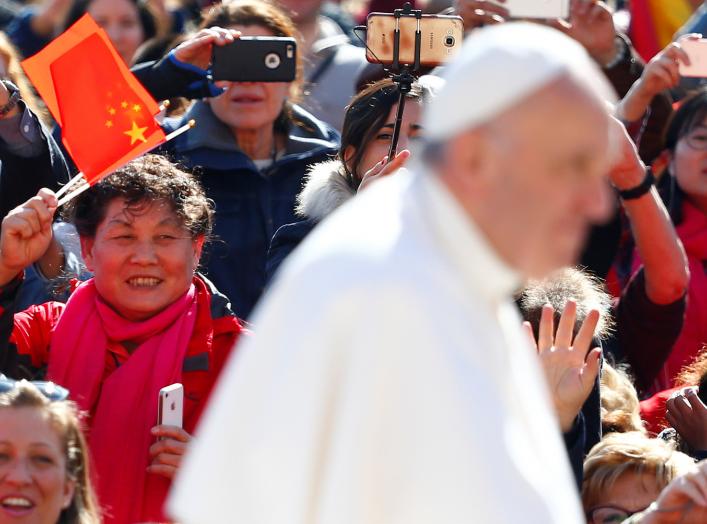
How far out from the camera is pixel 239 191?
4672 millimetres

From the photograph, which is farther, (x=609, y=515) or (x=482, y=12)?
(x=482, y=12)

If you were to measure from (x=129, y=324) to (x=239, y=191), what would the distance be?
100 centimetres

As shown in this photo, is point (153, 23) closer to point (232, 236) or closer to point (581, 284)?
point (232, 236)

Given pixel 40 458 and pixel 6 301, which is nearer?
pixel 40 458

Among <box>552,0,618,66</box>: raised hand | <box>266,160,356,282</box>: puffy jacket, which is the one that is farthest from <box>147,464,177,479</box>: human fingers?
<box>552,0,618,66</box>: raised hand

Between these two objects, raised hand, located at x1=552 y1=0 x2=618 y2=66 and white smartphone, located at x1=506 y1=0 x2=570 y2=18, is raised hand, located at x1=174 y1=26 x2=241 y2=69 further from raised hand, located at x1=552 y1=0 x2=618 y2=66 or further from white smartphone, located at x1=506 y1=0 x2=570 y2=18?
raised hand, located at x1=552 y1=0 x2=618 y2=66

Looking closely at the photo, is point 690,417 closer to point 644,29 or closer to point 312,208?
point 312,208

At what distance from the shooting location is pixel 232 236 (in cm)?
456

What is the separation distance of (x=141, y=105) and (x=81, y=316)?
640mm

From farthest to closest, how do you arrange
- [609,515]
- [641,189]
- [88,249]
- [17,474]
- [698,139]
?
[698,139]
[641,189]
[88,249]
[609,515]
[17,474]

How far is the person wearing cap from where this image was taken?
166 centimetres

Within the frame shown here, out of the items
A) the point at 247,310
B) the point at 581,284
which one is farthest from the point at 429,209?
the point at 247,310

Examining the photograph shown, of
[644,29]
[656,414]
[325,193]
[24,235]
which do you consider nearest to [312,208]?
[325,193]

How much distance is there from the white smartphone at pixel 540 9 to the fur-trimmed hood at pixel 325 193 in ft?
3.77
